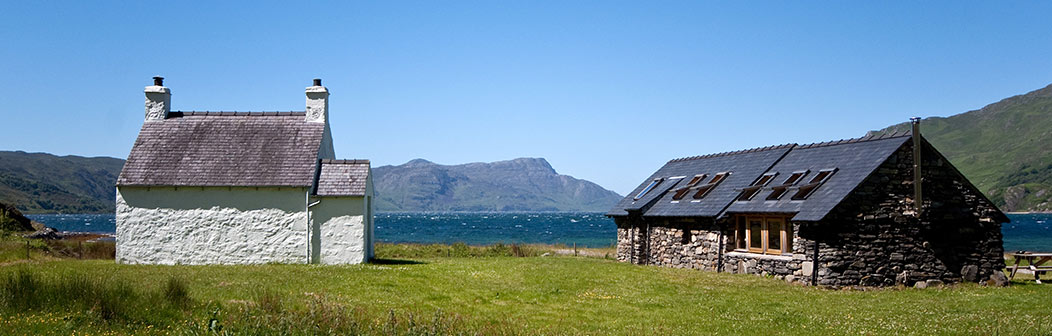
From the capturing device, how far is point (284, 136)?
30.1 meters

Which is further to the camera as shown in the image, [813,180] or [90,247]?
[90,247]

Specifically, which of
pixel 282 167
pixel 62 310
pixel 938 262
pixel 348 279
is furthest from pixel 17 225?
pixel 938 262

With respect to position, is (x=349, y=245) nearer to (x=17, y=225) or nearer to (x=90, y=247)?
(x=90, y=247)

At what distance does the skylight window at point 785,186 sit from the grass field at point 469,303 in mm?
3076

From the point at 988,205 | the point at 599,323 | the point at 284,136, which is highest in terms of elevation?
the point at 284,136

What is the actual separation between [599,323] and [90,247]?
27754mm

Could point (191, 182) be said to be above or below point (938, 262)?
above

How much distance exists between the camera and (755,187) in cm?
2873

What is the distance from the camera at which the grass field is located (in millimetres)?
13742

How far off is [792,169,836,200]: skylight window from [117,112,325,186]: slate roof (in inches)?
656

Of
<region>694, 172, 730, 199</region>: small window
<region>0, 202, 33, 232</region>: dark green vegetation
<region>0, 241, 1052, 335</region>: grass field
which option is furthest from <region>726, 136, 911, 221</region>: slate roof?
<region>0, 202, 33, 232</region>: dark green vegetation

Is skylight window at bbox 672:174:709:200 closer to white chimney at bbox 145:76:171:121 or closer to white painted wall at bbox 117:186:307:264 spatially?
white painted wall at bbox 117:186:307:264

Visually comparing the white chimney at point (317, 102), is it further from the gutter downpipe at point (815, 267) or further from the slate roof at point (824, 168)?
the gutter downpipe at point (815, 267)

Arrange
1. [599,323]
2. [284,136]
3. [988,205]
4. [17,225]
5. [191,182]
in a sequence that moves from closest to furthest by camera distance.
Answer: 1. [599,323]
2. [988,205]
3. [191,182]
4. [284,136]
5. [17,225]
